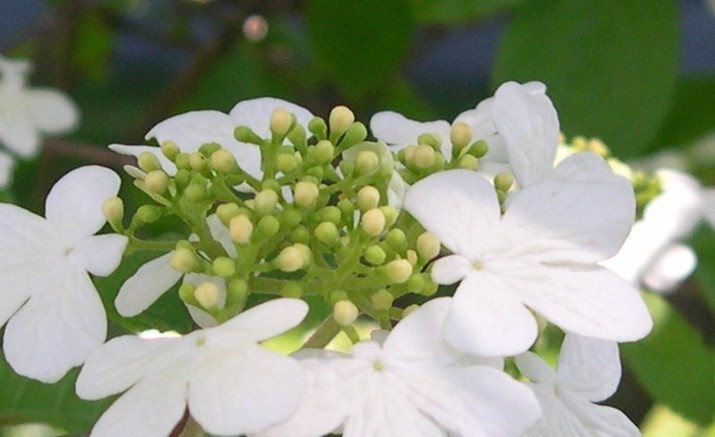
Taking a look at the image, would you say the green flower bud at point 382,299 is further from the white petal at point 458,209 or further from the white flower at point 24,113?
the white flower at point 24,113

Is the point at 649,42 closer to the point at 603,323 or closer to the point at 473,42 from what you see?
the point at 603,323

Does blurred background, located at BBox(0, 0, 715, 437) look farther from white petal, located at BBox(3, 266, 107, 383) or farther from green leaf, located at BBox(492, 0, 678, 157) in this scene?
white petal, located at BBox(3, 266, 107, 383)

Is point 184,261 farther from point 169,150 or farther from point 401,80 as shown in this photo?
point 401,80

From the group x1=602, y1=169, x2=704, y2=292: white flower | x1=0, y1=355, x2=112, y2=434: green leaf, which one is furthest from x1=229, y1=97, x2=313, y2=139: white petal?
x1=602, y1=169, x2=704, y2=292: white flower

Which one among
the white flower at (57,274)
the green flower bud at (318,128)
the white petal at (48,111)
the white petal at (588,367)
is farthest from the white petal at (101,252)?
the white petal at (48,111)

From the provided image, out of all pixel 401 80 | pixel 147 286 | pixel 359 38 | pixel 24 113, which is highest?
pixel 147 286

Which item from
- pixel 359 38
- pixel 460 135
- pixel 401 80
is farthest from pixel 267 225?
pixel 401 80

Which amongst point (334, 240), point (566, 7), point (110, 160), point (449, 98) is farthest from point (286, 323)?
point (449, 98)
